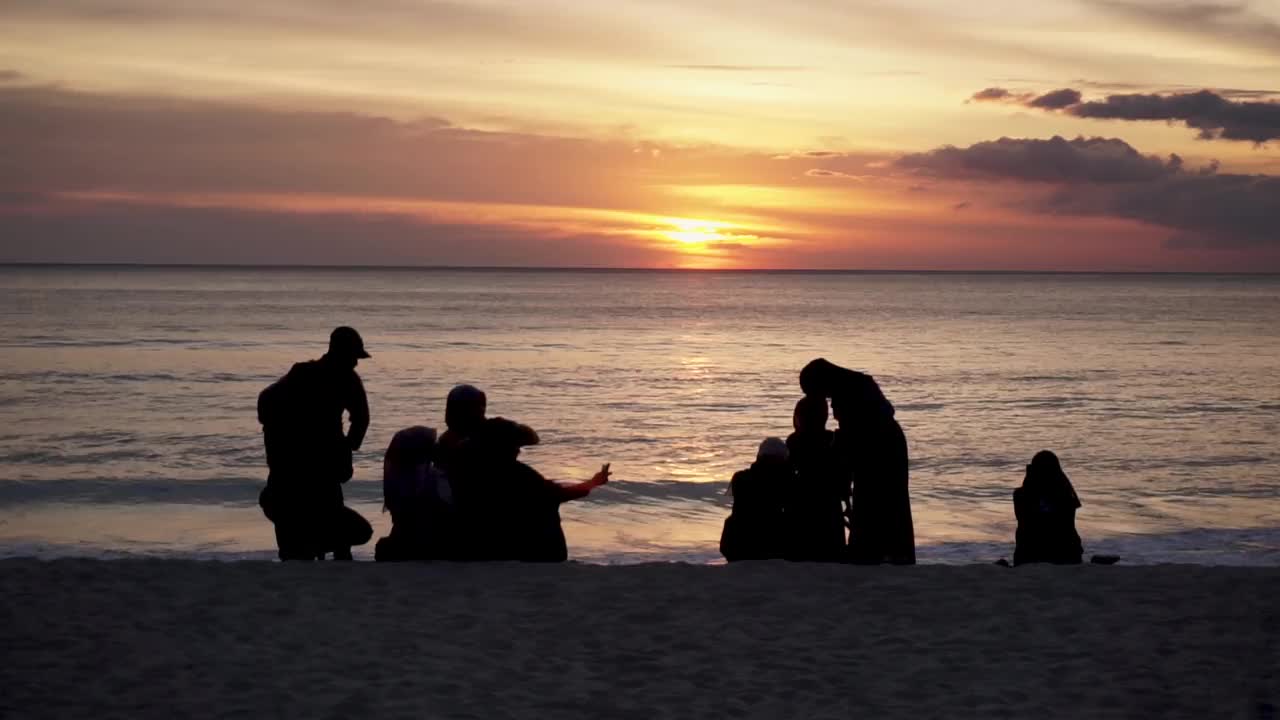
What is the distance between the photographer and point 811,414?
838 centimetres

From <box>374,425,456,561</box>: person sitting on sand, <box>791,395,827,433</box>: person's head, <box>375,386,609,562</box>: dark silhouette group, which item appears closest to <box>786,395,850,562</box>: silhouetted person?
<box>791,395,827,433</box>: person's head

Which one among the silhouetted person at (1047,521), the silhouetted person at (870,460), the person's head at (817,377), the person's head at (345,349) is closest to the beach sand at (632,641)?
the silhouetted person at (870,460)

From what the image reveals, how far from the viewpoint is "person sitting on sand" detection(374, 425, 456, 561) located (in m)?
8.31

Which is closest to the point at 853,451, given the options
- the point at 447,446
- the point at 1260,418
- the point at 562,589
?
the point at 562,589

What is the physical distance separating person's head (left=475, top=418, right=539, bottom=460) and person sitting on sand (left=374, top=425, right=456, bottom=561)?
13.2 inches

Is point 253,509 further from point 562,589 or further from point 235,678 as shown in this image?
point 235,678

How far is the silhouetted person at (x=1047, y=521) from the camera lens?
903 cm

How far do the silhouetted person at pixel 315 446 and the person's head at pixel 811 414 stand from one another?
9.34 feet

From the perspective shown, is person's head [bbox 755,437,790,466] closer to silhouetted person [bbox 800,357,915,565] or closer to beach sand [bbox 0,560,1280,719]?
silhouetted person [bbox 800,357,915,565]

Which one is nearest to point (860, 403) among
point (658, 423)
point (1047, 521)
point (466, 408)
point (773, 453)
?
point (773, 453)

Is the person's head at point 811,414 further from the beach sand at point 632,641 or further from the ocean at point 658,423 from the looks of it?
the ocean at point 658,423

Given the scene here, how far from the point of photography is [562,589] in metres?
7.82

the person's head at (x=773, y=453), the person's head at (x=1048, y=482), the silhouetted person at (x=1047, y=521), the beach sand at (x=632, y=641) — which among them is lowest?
the beach sand at (x=632, y=641)

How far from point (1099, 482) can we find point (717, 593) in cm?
1327
